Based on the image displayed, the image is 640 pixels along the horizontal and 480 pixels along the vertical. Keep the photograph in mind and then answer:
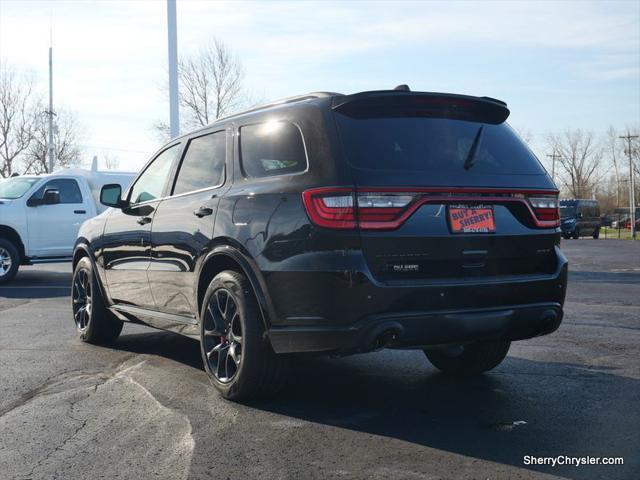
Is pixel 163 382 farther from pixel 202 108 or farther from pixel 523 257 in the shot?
pixel 202 108

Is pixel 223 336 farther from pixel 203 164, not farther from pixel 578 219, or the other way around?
pixel 578 219

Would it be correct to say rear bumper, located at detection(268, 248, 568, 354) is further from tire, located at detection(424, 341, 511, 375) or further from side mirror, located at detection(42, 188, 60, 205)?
side mirror, located at detection(42, 188, 60, 205)

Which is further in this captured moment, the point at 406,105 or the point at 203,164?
the point at 203,164

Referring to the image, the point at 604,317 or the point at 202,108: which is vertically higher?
the point at 202,108

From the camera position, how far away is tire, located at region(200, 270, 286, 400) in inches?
177

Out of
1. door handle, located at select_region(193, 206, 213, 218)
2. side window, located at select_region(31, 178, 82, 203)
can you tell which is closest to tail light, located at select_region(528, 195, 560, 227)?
door handle, located at select_region(193, 206, 213, 218)

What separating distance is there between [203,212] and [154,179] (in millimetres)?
1444

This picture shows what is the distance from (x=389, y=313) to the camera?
13.1 ft

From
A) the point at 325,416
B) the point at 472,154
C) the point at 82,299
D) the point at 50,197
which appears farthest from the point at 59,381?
the point at 50,197

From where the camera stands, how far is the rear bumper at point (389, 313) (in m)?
3.98

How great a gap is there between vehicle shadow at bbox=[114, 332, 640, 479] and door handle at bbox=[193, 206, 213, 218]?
1276 mm

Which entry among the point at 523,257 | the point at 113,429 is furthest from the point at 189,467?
the point at 523,257

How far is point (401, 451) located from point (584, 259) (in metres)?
18.2

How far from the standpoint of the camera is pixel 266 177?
4.63 m
